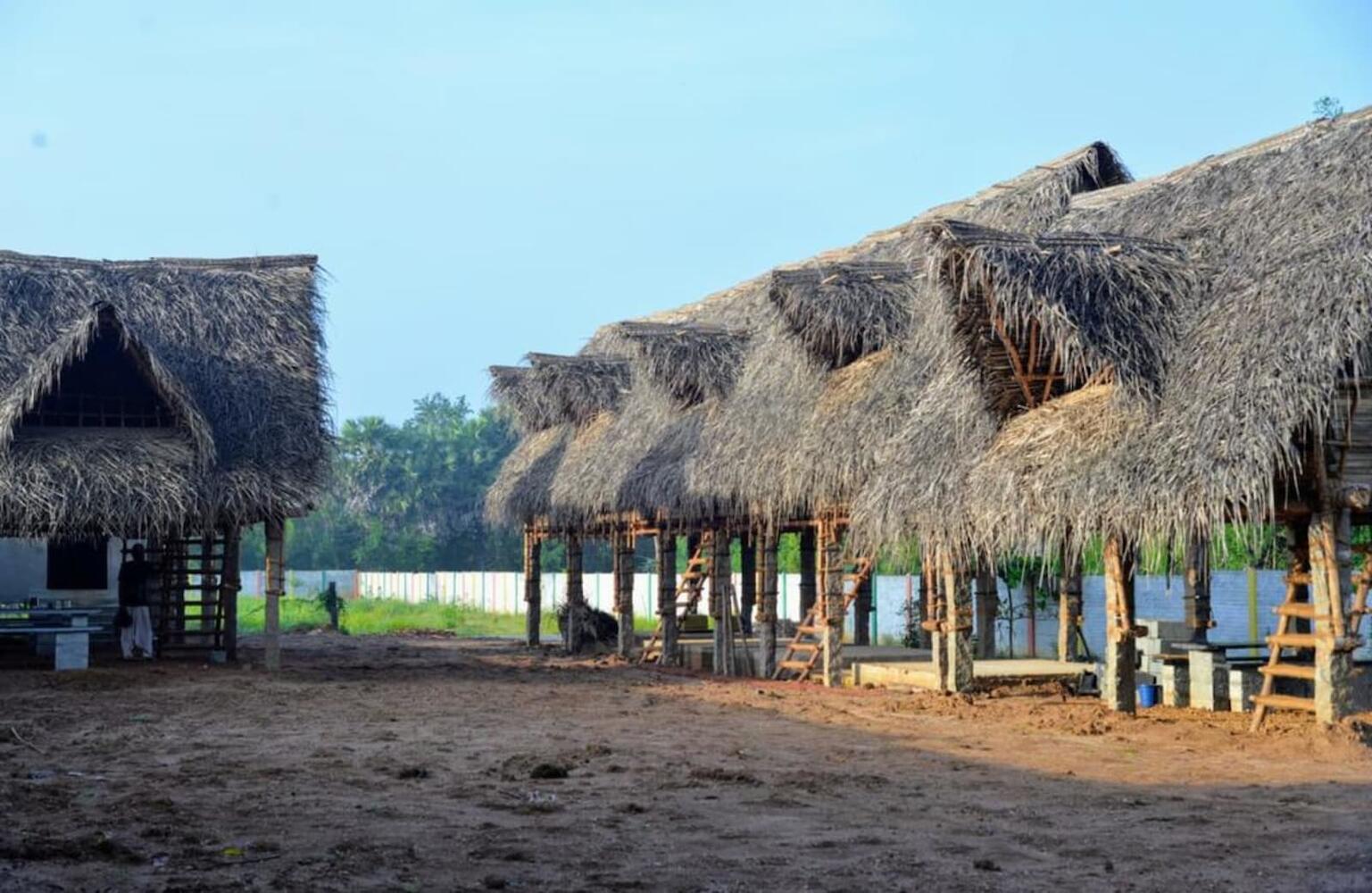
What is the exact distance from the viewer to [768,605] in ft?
68.0

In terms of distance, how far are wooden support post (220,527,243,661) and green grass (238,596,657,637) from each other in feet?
41.4

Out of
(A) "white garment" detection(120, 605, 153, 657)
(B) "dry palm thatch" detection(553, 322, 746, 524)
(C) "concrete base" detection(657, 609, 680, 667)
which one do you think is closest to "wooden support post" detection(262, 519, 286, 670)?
(A) "white garment" detection(120, 605, 153, 657)

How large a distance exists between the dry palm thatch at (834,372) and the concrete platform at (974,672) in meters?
2.07

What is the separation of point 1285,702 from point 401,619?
2928 cm

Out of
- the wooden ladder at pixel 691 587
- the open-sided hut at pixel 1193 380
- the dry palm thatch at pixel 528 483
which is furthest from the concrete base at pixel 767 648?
the dry palm thatch at pixel 528 483

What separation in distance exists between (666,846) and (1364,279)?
7.43 meters

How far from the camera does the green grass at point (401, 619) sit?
36.3 metres

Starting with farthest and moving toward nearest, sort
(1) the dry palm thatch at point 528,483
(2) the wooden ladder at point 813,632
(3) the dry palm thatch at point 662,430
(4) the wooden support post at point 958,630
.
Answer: (1) the dry palm thatch at point 528,483, (3) the dry palm thatch at point 662,430, (2) the wooden ladder at point 813,632, (4) the wooden support post at point 958,630

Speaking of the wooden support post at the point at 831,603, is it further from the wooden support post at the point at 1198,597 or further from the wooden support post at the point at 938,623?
the wooden support post at the point at 1198,597

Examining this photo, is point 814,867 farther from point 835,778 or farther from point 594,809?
point 835,778

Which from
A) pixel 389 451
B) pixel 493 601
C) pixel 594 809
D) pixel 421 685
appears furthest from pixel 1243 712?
pixel 389 451

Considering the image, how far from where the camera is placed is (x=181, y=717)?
594 inches

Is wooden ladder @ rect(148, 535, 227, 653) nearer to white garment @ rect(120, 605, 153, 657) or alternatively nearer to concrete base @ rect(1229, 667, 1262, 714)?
white garment @ rect(120, 605, 153, 657)

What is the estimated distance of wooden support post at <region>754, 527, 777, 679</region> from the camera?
20703mm
